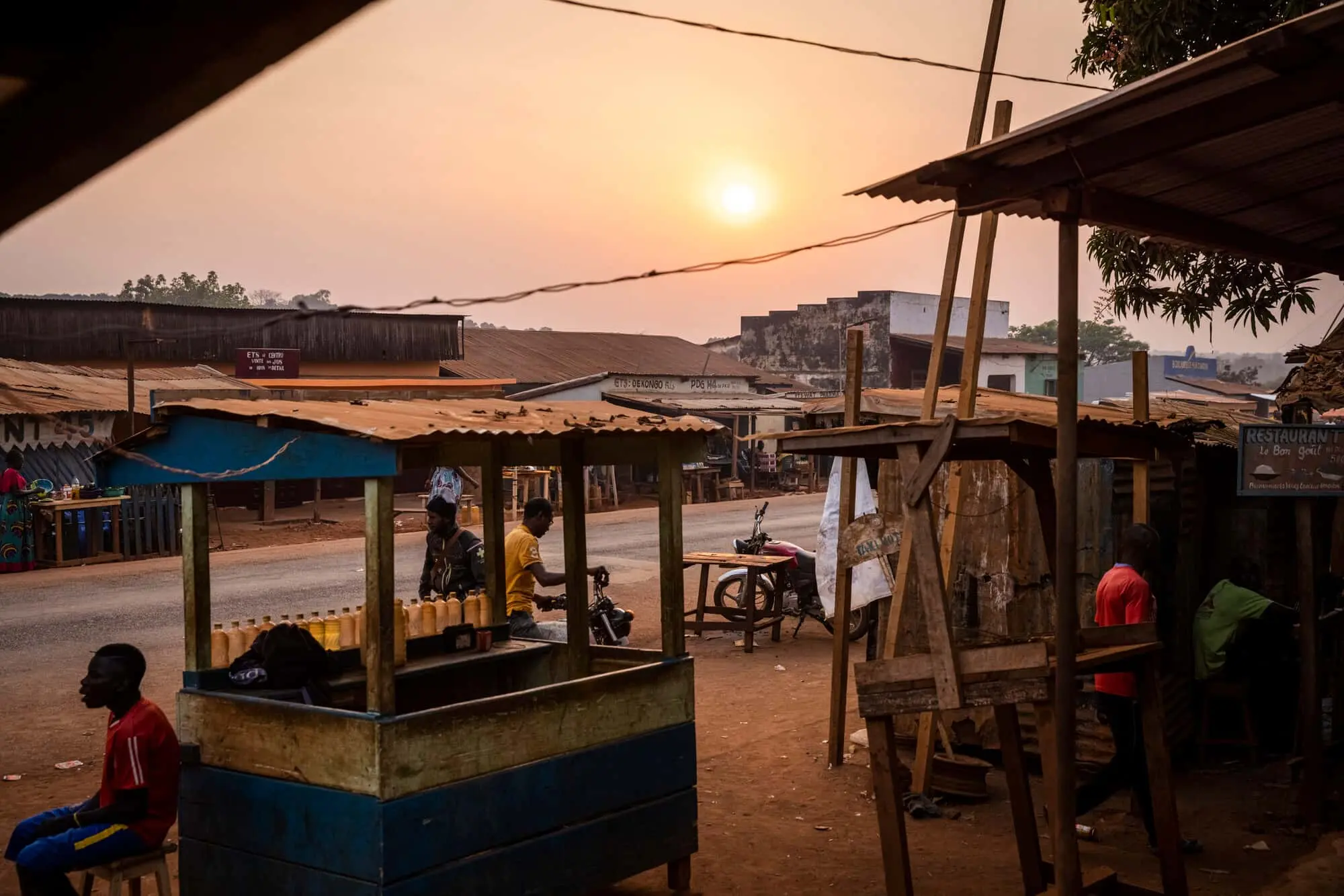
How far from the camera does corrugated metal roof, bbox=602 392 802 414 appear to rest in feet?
114

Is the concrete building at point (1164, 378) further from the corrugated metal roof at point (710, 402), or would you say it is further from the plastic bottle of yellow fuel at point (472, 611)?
the plastic bottle of yellow fuel at point (472, 611)

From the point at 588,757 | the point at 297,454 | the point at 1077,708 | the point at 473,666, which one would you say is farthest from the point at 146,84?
the point at 1077,708

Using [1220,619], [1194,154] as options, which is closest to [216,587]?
[1220,619]

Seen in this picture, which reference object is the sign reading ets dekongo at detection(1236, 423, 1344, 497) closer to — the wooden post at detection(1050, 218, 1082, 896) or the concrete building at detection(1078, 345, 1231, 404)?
the wooden post at detection(1050, 218, 1082, 896)

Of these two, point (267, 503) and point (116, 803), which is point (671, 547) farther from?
point (267, 503)

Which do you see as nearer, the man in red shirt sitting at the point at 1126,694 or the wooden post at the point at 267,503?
the man in red shirt sitting at the point at 1126,694

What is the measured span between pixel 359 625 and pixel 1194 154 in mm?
4828

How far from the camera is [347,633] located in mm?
6781

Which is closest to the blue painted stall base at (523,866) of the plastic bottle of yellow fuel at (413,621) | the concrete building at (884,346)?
the plastic bottle of yellow fuel at (413,621)

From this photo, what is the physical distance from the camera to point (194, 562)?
5.84m

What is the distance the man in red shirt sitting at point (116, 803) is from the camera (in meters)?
5.07

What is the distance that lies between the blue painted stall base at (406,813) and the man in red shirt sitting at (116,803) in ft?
0.83

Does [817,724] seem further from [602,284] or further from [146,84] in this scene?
[146,84]

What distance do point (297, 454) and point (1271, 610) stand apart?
22.7 ft
